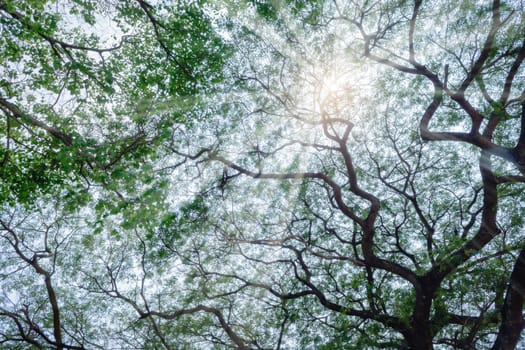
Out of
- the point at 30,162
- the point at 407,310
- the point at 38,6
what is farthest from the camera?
the point at 407,310

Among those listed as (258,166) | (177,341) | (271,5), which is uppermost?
(271,5)

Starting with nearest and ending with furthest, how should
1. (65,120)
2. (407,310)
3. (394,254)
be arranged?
(65,120), (407,310), (394,254)

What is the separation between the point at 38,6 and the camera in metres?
6.21

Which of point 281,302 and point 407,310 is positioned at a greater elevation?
point 281,302

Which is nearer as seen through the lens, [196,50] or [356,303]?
[196,50]

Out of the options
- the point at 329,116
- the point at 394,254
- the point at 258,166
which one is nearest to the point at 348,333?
the point at 394,254

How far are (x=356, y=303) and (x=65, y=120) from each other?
773cm

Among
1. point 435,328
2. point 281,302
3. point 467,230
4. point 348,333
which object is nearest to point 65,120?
point 281,302

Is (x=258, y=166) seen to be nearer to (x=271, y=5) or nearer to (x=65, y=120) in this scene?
(x=271, y=5)

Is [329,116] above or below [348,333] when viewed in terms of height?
above

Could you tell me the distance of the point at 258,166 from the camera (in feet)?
27.7

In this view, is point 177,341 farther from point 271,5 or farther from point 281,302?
point 271,5

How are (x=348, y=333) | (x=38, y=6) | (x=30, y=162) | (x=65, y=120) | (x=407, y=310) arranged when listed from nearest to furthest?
(x=38, y=6) → (x=65, y=120) → (x=30, y=162) → (x=407, y=310) → (x=348, y=333)

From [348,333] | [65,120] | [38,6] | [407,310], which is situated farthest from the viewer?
[348,333]
